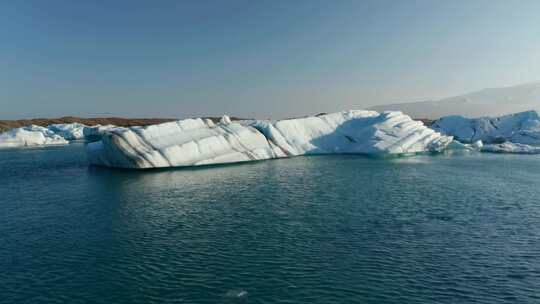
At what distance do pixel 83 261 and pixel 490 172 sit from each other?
31.7m

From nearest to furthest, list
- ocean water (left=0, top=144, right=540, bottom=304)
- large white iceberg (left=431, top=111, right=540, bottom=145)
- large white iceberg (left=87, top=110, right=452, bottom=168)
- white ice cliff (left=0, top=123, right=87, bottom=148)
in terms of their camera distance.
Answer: ocean water (left=0, top=144, right=540, bottom=304)
large white iceberg (left=87, top=110, right=452, bottom=168)
large white iceberg (left=431, top=111, right=540, bottom=145)
white ice cliff (left=0, top=123, right=87, bottom=148)

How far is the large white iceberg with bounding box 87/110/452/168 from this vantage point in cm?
3428

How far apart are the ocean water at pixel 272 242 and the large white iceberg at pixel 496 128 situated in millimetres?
39484

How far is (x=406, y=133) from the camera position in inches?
1939

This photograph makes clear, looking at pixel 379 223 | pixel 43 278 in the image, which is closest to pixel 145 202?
pixel 43 278

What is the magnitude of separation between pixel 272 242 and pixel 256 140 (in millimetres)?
29435

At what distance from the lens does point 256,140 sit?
43625 mm

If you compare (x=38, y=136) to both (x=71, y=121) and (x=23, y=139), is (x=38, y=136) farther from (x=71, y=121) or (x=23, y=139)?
(x=71, y=121)

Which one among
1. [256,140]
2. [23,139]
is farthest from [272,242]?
[23,139]

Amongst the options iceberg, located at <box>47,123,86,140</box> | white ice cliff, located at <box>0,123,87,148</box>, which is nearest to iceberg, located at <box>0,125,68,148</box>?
white ice cliff, located at <box>0,123,87,148</box>

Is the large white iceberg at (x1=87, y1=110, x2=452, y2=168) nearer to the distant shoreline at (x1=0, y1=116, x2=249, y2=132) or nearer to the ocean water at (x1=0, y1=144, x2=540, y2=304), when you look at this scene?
the ocean water at (x1=0, y1=144, x2=540, y2=304)

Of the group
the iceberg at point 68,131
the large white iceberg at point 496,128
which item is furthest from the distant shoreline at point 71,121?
the large white iceberg at point 496,128

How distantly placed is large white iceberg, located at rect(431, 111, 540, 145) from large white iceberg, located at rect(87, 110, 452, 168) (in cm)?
1819

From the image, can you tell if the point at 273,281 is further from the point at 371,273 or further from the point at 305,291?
the point at 371,273
